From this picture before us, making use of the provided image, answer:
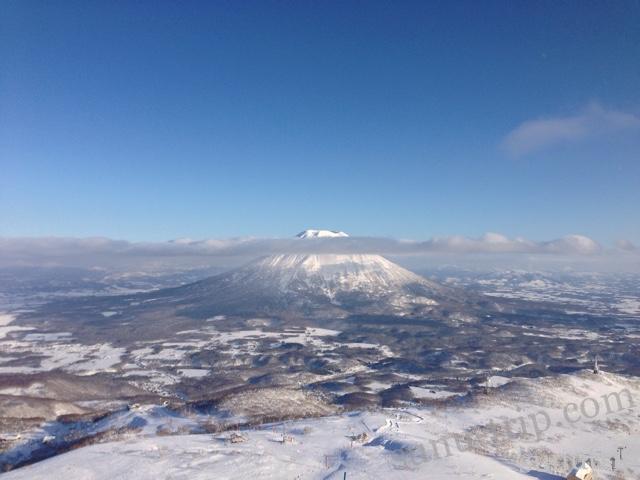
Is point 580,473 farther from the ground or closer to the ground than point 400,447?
farther from the ground

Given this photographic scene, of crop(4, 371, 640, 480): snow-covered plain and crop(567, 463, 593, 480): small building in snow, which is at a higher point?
crop(567, 463, 593, 480): small building in snow

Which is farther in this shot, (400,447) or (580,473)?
(400,447)

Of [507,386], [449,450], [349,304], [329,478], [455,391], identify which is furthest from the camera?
[349,304]

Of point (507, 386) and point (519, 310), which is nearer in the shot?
point (507, 386)

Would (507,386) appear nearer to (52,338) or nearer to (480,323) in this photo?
(480,323)

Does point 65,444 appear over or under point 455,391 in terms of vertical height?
over

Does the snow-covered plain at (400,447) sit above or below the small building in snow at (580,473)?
below

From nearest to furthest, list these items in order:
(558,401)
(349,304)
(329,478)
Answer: (329,478), (558,401), (349,304)

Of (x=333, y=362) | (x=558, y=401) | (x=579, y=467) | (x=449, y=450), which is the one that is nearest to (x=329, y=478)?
(x=449, y=450)
